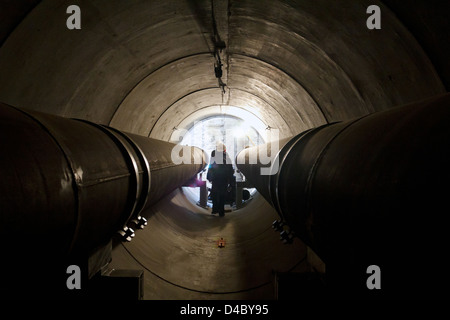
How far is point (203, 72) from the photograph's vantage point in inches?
262

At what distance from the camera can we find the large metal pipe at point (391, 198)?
30.9 inches

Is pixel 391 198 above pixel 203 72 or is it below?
below

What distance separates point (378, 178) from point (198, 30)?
4265 mm

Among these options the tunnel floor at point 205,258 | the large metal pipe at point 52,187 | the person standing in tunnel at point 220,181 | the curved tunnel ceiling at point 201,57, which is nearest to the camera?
the large metal pipe at point 52,187

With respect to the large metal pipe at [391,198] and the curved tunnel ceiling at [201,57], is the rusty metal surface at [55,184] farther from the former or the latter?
the curved tunnel ceiling at [201,57]

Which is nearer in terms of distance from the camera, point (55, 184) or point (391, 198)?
point (391, 198)

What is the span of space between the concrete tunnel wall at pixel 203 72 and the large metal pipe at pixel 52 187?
81.7 inches

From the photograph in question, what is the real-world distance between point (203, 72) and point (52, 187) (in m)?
5.92

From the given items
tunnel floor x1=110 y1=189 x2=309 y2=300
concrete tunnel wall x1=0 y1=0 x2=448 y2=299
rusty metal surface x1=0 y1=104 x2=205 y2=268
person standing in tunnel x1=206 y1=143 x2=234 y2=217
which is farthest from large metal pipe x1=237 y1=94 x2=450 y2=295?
person standing in tunnel x1=206 y1=143 x2=234 y2=217

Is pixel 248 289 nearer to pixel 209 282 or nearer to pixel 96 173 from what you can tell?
pixel 209 282

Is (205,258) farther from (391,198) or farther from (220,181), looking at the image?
(391,198)

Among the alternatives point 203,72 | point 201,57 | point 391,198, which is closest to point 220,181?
point 203,72

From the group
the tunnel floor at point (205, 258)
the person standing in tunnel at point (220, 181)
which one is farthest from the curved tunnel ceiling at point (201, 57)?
the person standing in tunnel at point (220, 181)

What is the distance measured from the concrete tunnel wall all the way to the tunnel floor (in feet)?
0.08
